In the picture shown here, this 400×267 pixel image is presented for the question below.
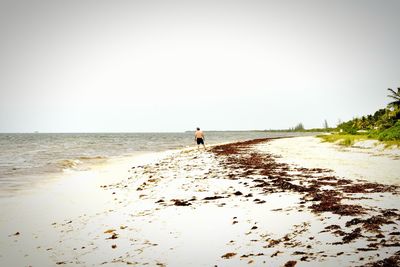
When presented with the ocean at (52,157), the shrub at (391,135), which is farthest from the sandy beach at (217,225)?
the shrub at (391,135)

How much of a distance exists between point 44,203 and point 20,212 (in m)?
0.97

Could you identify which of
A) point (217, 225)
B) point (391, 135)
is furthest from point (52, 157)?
point (391, 135)

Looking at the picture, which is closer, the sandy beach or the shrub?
the sandy beach

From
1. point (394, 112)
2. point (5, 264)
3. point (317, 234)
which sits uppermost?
point (394, 112)

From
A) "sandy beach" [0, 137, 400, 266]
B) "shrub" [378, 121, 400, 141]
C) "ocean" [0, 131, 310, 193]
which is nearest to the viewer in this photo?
"sandy beach" [0, 137, 400, 266]

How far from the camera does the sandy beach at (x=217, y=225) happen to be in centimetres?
389

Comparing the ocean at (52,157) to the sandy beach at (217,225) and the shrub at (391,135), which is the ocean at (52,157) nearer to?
the sandy beach at (217,225)

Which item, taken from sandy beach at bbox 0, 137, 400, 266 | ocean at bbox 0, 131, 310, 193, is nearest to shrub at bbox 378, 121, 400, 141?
sandy beach at bbox 0, 137, 400, 266

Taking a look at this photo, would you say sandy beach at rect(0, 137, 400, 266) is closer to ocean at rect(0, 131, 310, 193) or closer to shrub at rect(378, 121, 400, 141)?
ocean at rect(0, 131, 310, 193)

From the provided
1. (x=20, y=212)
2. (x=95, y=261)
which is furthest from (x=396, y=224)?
(x=20, y=212)

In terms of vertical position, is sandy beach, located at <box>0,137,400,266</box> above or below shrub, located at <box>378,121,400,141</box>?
below

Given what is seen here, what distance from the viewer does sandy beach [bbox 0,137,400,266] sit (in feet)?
12.8

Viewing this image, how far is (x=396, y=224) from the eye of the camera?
438cm

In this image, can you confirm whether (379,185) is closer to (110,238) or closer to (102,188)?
(110,238)
